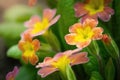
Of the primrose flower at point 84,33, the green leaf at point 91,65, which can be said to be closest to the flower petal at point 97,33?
the primrose flower at point 84,33

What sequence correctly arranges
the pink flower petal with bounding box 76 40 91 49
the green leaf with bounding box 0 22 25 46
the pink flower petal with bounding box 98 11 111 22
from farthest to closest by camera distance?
the green leaf with bounding box 0 22 25 46 → the pink flower petal with bounding box 98 11 111 22 → the pink flower petal with bounding box 76 40 91 49

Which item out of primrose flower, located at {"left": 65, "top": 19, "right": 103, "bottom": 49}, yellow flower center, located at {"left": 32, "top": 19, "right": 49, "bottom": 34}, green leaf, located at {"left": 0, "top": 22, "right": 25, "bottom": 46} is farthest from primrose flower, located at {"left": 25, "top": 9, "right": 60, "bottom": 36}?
green leaf, located at {"left": 0, "top": 22, "right": 25, "bottom": 46}

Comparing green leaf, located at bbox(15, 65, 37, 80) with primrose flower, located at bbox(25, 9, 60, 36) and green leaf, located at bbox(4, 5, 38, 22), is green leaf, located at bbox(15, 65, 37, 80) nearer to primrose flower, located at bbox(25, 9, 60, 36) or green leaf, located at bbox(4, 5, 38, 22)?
primrose flower, located at bbox(25, 9, 60, 36)

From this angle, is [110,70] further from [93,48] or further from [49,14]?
[49,14]

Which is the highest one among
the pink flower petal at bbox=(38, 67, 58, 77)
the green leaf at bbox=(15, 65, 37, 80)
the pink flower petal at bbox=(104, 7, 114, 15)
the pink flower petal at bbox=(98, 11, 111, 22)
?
the pink flower petal at bbox=(104, 7, 114, 15)

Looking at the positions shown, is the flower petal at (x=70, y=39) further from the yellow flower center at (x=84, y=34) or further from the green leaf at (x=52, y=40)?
the green leaf at (x=52, y=40)

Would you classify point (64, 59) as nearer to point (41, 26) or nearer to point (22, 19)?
point (41, 26)

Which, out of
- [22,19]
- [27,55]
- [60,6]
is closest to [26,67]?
[27,55]
